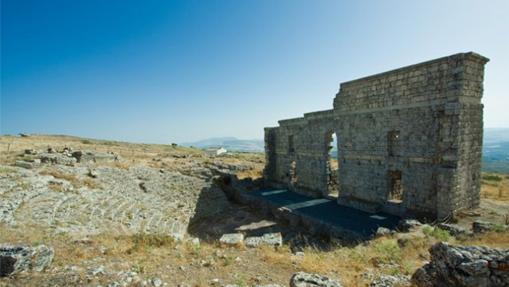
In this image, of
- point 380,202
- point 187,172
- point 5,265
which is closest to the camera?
point 5,265

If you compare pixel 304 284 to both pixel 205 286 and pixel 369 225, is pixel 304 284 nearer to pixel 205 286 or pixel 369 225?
pixel 205 286

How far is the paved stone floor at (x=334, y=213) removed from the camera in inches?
503

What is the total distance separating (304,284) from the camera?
17.1 feet

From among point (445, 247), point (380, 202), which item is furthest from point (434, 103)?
point (445, 247)

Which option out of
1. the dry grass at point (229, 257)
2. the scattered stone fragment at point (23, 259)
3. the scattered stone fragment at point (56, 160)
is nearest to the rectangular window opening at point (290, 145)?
the dry grass at point (229, 257)

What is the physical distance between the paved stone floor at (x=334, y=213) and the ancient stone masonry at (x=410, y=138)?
68 cm

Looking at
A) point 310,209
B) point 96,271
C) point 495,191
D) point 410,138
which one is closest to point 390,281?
point 96,271

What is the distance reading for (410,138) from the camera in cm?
1334

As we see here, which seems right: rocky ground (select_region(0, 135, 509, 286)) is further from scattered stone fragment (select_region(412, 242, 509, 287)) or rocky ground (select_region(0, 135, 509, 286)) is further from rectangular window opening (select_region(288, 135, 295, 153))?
rectangular window opening (select_region(288, 135, 295, 153))

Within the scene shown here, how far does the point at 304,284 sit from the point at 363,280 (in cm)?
191

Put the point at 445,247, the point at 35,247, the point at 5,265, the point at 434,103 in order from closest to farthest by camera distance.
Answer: the point at 445,247, the point at 5,265, the point at 35,247, the point at 434,103

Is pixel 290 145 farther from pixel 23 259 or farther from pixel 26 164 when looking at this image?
pixel 23 259

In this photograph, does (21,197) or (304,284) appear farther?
(21,197)

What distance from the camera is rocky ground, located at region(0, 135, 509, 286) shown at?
6051 mm
